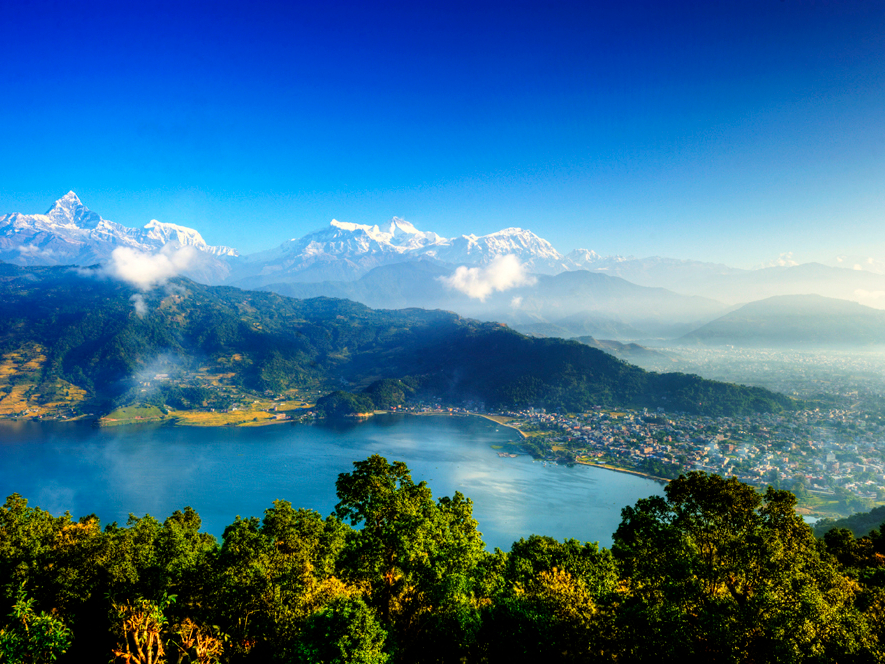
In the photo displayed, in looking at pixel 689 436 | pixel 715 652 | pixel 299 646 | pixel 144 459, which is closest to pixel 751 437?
pixel 689 436

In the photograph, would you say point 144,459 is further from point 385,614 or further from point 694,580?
point 694,580

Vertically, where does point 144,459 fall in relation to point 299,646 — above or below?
below

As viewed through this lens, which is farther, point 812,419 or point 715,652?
point 812,419

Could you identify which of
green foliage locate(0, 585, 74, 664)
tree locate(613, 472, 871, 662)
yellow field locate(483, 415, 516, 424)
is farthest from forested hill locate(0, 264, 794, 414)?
green foliage locate(0, 585, 74, 664)

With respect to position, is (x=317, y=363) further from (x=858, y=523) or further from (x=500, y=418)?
(x=858, y=523)

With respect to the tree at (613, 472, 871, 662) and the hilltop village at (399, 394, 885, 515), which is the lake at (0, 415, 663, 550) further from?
the tree at (613, 472, 871, 662)

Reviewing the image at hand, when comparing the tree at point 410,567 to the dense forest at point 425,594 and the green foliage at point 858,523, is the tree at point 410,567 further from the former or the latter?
the green foliage at point 858,523

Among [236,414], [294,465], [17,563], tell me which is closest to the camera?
[17,563]
